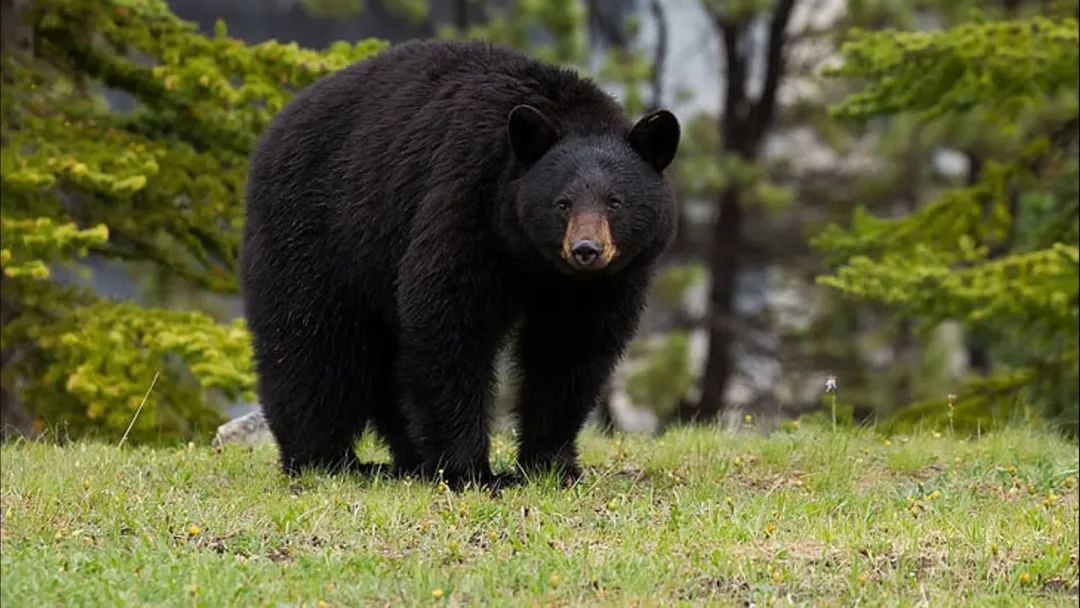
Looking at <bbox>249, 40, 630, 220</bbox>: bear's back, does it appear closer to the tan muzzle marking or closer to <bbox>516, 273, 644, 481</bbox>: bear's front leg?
the tan muzzle marking

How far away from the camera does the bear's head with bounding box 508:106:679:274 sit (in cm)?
753

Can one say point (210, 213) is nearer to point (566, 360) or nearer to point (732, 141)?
point (566, 360)

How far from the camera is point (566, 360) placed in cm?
826

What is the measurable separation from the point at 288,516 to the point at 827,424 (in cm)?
440

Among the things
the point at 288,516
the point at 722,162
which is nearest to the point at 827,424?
the point at 288,516

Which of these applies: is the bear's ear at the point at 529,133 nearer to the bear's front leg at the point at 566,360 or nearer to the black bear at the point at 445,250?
the black bear at the point at 445,250

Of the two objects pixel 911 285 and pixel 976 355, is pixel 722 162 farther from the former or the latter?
pixel 911 285

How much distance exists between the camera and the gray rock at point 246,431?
1088 cm

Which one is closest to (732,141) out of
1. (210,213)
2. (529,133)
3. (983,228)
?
(983,228)

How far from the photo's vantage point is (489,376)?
8047 millimetres

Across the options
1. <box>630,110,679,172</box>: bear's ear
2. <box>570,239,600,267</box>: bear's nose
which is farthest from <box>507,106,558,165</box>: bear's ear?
<box>570,239,600,267</box>: bear's nose

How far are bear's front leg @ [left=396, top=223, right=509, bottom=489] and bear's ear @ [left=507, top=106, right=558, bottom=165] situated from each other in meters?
0.48

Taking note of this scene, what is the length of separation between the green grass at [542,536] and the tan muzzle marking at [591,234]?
1039mm

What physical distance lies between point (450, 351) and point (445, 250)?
455 mm
